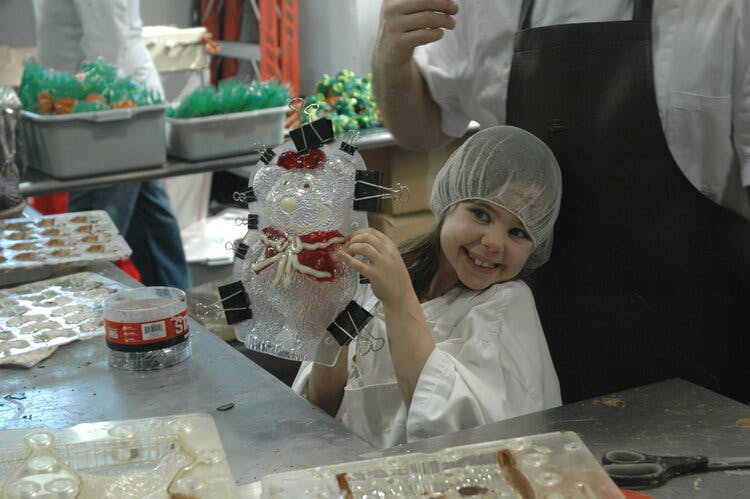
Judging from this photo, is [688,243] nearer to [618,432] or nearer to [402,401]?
[618,432]

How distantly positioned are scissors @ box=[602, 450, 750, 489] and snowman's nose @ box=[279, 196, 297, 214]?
1.82ft

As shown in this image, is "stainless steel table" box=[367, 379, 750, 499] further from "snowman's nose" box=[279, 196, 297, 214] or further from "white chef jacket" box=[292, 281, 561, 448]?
"snowman's nose" box=[279, 196, 297, 214]

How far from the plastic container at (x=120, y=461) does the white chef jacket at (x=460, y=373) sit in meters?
0.41

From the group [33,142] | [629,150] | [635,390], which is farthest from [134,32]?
[635,390]

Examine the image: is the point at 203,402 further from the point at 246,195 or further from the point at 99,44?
the point at 99,44

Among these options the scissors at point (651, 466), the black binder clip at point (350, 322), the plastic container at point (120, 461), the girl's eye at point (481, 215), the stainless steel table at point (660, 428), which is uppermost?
the girl's eye at point (481, 215)

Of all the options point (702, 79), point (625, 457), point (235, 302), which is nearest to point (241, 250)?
point (235, 302)

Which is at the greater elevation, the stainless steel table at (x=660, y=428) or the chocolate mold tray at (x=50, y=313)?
the stainless steel table at (x=660, y=428)

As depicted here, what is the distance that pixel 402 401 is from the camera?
5.01 ft

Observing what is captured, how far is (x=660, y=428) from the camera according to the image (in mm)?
1230

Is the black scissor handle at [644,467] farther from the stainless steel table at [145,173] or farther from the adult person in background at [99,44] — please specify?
the adult person in background at [99,44]

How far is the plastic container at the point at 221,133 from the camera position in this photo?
316 cm

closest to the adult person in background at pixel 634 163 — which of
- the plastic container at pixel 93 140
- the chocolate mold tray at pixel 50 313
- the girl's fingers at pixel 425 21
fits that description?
the girl's fingers at pixel 425 21

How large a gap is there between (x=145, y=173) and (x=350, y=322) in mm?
1951
